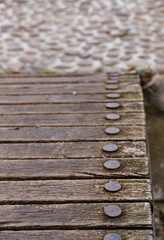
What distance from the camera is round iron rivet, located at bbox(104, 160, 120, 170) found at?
2076 millimetres

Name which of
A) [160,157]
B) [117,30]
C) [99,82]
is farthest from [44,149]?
[117,30]

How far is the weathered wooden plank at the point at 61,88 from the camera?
128 inches

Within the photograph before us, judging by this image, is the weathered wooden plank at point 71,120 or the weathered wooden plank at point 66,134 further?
the weathered wooden plank at point 71,120

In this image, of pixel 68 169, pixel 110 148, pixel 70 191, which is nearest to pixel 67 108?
pixel 110 148

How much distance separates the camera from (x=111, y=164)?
2.10 m

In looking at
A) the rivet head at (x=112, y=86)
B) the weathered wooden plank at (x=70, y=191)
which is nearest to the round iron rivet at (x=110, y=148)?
the weathered wooden plank at (x=70, y=191)

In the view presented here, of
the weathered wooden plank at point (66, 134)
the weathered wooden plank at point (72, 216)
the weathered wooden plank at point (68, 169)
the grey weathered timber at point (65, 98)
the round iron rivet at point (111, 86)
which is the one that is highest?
the round iron rivet at point (111, 86)

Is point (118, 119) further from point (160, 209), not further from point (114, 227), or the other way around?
point (160, 209)

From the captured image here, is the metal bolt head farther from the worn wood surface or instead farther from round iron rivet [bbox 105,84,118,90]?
round iron rivet [bbox 105,84,118,90]

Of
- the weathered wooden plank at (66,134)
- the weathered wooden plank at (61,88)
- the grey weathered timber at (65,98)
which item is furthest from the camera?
the weathered wooden plank at (61,88)

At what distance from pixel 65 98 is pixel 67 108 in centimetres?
23

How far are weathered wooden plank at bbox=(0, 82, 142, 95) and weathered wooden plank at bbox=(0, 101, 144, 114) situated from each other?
0.29 meters

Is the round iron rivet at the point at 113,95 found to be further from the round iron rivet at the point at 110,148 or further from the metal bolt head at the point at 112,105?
the round iron rivet at the point at 110,148

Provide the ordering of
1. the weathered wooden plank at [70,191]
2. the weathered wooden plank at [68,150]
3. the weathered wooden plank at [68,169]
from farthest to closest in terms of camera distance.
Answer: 1. the weathered wooden plank at [68,150]
2. the weathered wooden plank at [68,169]
3. the weathered wooden plank at [70,191]
